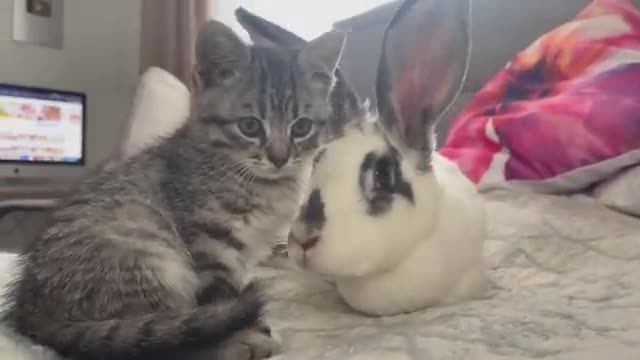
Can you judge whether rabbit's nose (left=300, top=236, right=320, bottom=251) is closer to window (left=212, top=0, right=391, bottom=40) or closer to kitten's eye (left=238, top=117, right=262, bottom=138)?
kitten's eye (left=238, top=117, right=262, bottom=138)

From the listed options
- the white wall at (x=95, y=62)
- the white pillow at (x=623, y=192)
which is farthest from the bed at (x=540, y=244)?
the white wall at (x=95, y=62)

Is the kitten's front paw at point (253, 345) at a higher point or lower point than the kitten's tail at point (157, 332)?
lower

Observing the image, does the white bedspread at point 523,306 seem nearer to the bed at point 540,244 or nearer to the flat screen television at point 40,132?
the bed at point 540,244

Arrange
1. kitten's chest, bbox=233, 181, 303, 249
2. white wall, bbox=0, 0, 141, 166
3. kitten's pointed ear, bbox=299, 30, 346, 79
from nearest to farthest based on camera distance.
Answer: kitten's chest, bbox=233, 181, 303, 249 → kitten's pointed ear, bbox=299, 30, 346, 79 → white wall, bbox=0, 0, 141, 166

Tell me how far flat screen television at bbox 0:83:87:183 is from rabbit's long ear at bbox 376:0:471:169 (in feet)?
8.07

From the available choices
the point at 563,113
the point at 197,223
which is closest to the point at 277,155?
the point at 197,223

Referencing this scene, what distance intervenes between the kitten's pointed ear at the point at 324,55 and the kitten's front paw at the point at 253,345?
1.52ft

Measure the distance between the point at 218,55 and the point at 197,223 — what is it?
0.25 meters

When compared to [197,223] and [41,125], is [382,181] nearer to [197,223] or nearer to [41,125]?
[197,223]

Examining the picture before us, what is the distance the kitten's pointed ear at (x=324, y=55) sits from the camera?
1.05 meters

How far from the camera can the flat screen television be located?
2.89 m

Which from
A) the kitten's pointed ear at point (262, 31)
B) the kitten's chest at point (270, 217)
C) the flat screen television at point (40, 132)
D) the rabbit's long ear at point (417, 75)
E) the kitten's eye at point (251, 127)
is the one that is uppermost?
the kitten's pointed ear at point (262, 31)

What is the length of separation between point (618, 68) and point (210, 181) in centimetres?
77

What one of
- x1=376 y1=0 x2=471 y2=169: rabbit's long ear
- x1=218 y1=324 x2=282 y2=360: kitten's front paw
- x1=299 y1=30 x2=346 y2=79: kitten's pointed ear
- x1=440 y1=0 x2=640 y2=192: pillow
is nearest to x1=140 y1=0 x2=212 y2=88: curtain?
x1=440 y1=0 x2=640 y2=192: pillow
